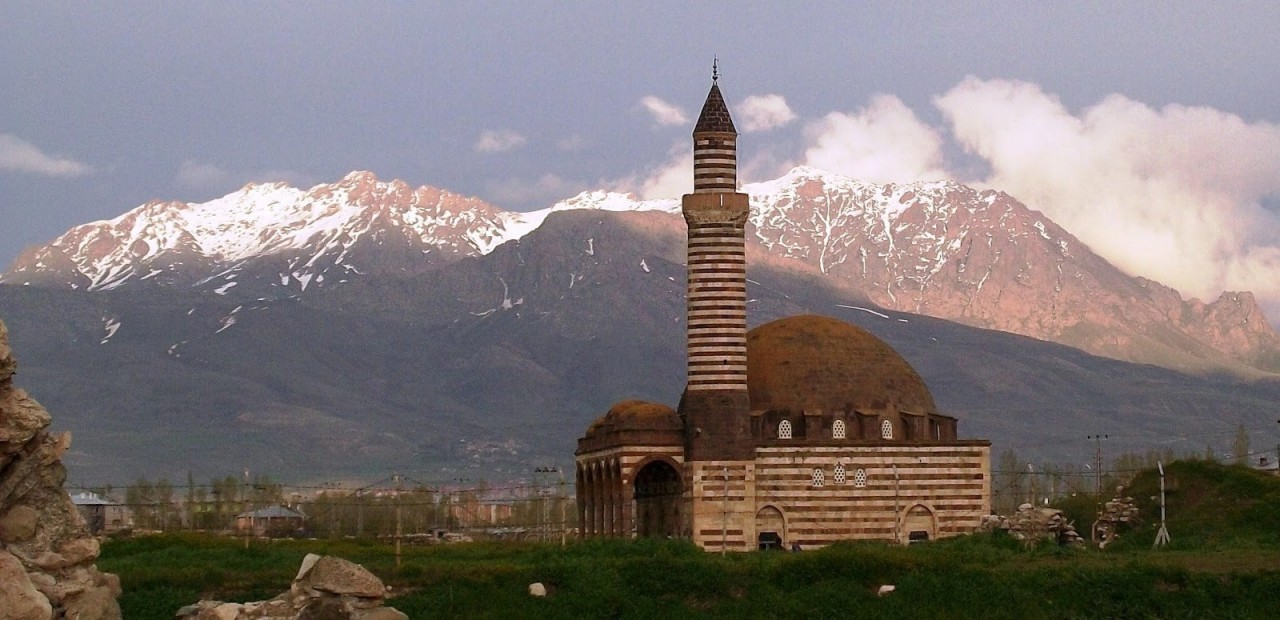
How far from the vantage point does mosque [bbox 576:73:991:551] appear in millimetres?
60906

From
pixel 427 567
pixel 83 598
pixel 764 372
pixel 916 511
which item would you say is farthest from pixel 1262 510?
pixel 83 598

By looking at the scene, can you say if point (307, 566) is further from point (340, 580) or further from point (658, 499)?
point (658, 499)

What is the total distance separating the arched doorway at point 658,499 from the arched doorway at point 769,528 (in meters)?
2.35

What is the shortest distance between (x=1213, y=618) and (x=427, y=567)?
51.1 feet

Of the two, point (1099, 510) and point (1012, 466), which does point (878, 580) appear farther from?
point (1012, 466)

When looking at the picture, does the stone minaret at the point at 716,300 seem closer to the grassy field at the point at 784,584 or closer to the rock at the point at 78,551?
the grassy field at the point at 784,584

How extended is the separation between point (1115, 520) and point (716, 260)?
44.9ft

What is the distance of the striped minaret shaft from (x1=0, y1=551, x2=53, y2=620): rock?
30.9m

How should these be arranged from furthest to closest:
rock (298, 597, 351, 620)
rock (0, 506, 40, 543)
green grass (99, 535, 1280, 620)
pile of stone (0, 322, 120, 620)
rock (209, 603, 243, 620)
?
green grass (99, 535, 1280, 620), rock (209, 603, 243, 620), rock (298, 597, 351, 620), rock (0, 506, 40, 543), pile of stone (0, 322, 120, 620)

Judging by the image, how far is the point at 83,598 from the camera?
114ft

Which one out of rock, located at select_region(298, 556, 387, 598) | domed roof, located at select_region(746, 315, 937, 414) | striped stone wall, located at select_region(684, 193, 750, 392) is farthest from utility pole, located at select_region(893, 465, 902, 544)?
rock, located at select_region(298, 556, 387, 598)

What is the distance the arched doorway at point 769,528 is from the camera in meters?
61.2

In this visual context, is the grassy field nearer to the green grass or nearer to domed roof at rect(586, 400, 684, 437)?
the green grass

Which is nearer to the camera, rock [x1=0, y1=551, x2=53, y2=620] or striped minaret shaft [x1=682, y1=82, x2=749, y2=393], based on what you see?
rock [x1=0, y1=551, x2=53, y2=620]
